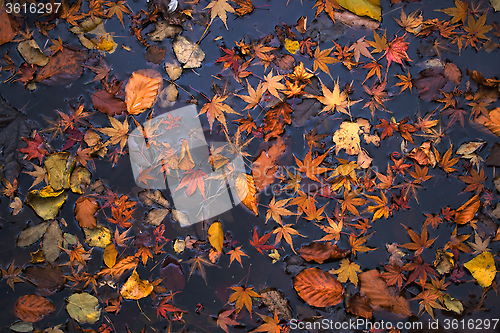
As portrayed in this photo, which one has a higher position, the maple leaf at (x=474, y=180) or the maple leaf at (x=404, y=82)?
the maple leaf at (x=404, y=82)

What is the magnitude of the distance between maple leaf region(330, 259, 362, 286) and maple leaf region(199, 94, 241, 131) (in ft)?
4.20

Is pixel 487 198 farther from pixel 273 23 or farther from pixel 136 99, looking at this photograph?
pixel 136 99

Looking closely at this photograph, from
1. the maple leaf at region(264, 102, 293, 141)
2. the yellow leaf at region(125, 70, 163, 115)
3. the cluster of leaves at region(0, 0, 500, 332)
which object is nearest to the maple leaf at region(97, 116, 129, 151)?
the cluster of leaves at region(0, 0, 500, 332)

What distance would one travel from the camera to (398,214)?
2020 mm

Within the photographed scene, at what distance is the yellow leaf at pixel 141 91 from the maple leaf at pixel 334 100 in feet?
3.86

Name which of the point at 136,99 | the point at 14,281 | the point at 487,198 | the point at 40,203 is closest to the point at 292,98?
the point at 136,99

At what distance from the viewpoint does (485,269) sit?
2.00 m

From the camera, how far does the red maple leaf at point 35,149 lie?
6.64 feet

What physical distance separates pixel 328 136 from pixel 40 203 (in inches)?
83.1

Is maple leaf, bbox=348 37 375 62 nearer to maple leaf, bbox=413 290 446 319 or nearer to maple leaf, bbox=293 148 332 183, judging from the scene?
maple leaf, bbox=293 148 332 183

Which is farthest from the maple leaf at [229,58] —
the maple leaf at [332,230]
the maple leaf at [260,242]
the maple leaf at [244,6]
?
→ the maple leaf at [332,230]

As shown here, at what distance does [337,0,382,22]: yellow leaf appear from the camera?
1973mm

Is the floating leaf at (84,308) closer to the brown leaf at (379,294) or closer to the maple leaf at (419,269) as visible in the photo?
Answer: the brown leaf at (379,294)

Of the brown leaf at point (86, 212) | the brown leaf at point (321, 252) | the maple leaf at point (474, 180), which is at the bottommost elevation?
the brown leaf at point (321, 252)
